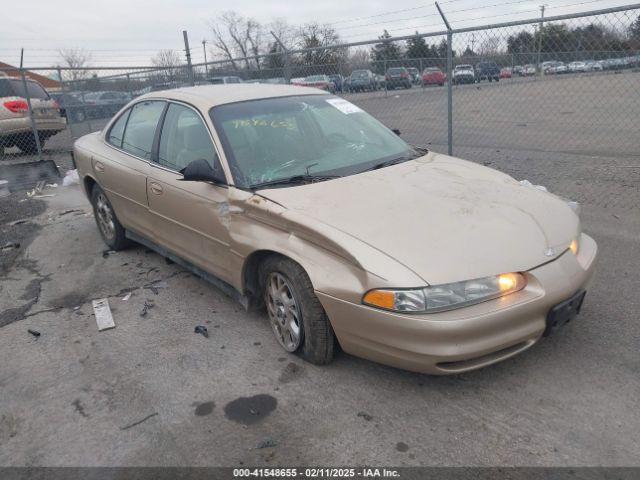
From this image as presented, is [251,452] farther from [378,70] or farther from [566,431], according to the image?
[378,70]

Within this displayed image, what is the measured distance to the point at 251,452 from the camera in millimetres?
2590

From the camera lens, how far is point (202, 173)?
3.60 meters

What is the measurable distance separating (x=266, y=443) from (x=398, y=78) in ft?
25.6

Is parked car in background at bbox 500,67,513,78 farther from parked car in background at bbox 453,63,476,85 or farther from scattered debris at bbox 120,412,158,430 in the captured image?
scattered debris at bbox 120,412,158,430

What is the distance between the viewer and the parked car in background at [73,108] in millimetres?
13289

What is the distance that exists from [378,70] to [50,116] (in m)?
8.02

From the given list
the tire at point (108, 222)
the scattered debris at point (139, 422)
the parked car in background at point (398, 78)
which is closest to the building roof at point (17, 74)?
the tire at point (108, 222)

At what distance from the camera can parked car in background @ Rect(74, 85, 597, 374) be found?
2.68 metres

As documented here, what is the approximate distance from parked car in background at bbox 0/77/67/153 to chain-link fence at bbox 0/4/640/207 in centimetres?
3

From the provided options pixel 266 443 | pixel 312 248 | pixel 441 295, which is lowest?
pixel 266 443

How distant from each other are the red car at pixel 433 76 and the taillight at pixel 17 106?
28.6ft

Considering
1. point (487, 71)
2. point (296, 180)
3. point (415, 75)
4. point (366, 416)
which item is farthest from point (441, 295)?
point (415, 75)

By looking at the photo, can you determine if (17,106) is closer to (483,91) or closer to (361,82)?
(361,82)

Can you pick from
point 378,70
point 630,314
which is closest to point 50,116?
point 378,70
